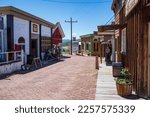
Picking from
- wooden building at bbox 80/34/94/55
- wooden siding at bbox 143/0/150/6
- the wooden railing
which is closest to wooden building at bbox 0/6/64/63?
the wooden railing

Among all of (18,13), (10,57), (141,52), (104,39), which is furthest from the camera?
(104,39)

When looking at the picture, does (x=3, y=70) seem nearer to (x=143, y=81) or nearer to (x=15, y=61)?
(x=15, y=61)

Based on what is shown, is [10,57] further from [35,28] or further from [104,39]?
[104,39]

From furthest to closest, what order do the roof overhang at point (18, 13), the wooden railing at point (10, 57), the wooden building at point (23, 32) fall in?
the wooden building at point (23, 32)
the roof overhang at point (18, 13)
the wooden railing at point (10, 57)

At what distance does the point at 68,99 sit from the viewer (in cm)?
882

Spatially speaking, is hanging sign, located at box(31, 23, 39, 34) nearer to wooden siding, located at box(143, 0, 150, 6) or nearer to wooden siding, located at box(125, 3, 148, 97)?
wooden siding, located at box(125, 3, 148, 97)

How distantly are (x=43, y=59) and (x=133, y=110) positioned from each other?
74.4 feet

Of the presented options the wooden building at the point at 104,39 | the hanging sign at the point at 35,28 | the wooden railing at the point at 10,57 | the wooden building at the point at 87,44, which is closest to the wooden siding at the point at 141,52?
the wooden railing at the point at 10,57

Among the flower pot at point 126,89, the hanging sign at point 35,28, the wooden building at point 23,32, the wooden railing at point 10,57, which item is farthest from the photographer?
the hanging sign at point 35,28

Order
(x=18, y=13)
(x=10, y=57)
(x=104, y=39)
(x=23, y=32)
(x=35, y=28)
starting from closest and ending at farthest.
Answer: (x=10, y=57) → (x=18, y=13) → (x=23, y=32) → (x=35, y=28) → (x=104, y=39)

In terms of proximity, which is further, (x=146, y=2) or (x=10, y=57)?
(x=10, y=57)

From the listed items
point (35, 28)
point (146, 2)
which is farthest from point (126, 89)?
point (35, 28)

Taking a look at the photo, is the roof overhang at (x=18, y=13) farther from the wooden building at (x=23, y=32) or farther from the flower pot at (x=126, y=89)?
the flower pot at (x=126, y=89)

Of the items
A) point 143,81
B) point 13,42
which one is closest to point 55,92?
point 143,81
